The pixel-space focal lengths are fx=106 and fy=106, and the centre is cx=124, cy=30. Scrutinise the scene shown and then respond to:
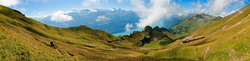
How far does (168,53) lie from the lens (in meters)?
137

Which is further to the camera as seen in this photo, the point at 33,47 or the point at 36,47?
the point at 36,47

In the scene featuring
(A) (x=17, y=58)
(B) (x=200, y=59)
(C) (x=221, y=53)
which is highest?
(A) (x=17, y=58)

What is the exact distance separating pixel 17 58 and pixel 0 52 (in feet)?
9.99

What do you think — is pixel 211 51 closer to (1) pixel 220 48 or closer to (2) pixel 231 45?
(1) pixel 220 48

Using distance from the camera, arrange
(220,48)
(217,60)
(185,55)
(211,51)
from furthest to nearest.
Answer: (185,55) < (211,51) < (220,48) < (217,60)

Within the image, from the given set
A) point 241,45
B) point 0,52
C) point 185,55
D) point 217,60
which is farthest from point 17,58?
point 185,55

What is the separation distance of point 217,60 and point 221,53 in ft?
28.8

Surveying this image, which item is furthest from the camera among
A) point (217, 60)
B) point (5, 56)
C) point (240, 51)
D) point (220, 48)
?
point (220, 48)

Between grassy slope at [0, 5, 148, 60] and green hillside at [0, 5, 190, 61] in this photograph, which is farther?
green hillside at [0, 5, 190, 61]

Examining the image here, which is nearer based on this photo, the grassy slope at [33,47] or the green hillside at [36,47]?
the grassy slope at [33,47]

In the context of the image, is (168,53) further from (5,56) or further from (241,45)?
(5,56)

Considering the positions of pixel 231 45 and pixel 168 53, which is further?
pixel 168 53

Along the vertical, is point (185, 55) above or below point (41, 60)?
below

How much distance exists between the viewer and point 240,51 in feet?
239
